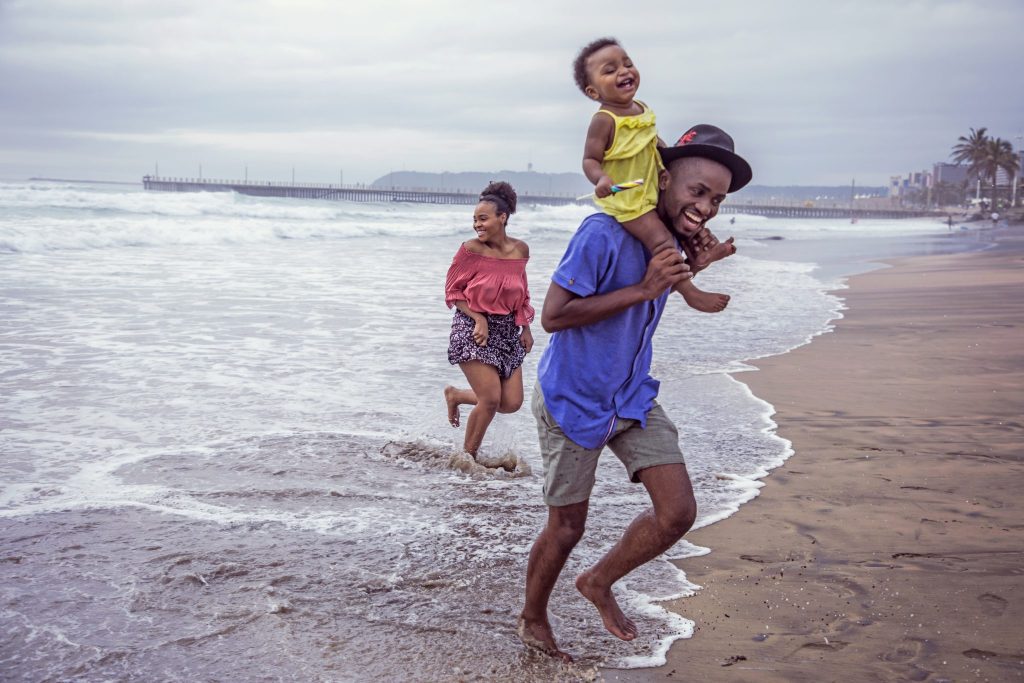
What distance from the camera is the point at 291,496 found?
5.02 metres

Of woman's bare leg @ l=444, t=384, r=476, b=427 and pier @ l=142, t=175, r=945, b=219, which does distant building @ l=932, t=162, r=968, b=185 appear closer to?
pier @ l=142, t=175, r=945, b=219

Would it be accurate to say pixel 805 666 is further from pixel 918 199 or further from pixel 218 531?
pixel 918 199

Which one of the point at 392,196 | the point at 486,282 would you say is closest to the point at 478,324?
the point at 486,282

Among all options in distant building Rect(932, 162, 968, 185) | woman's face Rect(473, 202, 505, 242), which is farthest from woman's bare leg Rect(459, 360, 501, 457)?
distant building Rect(932, 162, 968, 185)

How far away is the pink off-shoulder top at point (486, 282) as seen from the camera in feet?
18.0

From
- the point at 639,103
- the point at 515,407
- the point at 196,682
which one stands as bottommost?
the point at 196,682

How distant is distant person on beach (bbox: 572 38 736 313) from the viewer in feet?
9.54

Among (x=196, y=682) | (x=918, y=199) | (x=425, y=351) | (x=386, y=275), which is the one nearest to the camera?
(x=196, y=682)

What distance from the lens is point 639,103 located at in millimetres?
3195

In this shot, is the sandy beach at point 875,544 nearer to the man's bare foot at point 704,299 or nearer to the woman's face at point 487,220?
the man's bare foot at point 704,299

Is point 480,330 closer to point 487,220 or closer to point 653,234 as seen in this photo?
point 487,220

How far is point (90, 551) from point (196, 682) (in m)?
1.40

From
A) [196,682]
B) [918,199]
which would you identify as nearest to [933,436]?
[196,682]

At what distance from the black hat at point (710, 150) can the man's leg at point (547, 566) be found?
1156 millimetres
